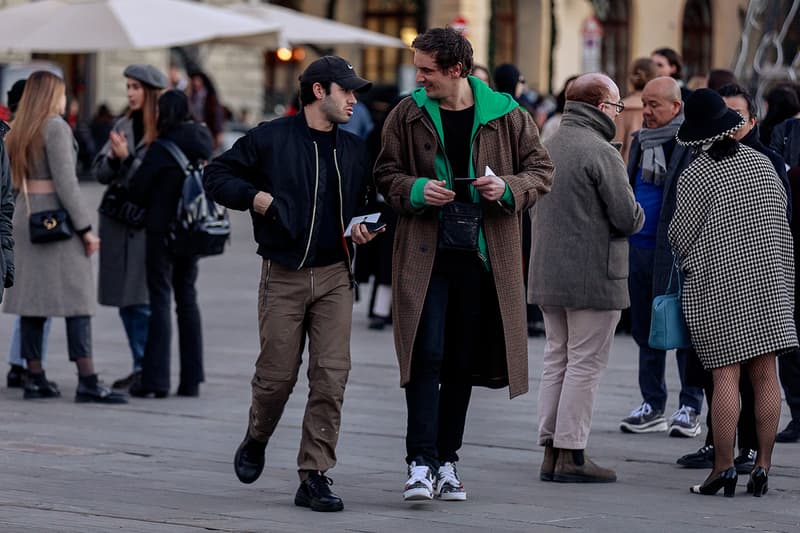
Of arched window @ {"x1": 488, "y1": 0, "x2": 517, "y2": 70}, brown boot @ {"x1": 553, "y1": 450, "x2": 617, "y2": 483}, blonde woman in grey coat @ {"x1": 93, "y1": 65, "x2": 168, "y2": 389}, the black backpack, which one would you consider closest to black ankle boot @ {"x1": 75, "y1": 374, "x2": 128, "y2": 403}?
blonde woman in grey coat @ {"x1": 93, "y1": 65, "x2": 168, "y2": 389}

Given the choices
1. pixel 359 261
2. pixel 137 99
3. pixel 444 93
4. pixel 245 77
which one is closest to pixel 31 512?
pixel 444 93

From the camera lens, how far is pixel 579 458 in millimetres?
8031

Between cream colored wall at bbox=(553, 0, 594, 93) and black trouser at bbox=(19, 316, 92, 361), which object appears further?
cream colored wall at bbox=(553, 0, 594, 93)

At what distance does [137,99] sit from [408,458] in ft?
13.5

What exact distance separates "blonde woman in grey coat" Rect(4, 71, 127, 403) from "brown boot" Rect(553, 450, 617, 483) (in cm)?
338

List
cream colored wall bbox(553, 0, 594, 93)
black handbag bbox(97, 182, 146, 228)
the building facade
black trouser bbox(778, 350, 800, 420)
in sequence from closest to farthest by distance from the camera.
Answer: black trouser bbox(778, 350, 800, 420)
black handbag bbox(97, 182, 146, 228)
the building facade
cream colored wall bbox(553, 0, 594, 93)

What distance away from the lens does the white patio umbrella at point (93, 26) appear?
52.0 feet

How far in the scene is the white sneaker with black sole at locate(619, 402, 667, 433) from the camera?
9.55m

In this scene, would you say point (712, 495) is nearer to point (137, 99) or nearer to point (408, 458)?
point (408, 458)

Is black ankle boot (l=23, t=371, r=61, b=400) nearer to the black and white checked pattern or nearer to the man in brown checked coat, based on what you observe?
the man in brown checked coat

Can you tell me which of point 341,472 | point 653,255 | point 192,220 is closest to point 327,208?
point 341,472

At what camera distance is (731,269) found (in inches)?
299

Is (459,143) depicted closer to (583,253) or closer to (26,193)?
(583,253)

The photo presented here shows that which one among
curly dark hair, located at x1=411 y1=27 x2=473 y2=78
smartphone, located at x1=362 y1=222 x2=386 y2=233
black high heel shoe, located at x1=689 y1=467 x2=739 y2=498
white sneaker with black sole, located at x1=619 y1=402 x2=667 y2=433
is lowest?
white sneaker with black sole, located at x1=619 y1=402 x2=667 y2=433
